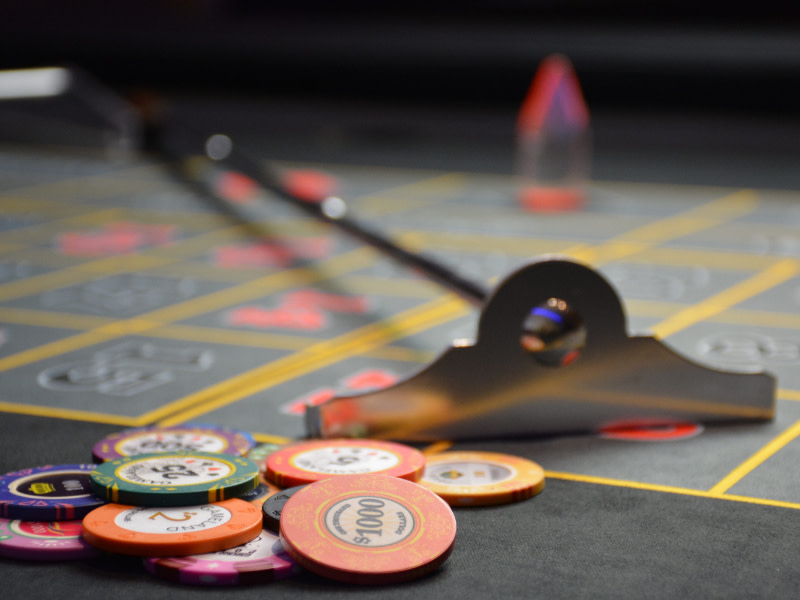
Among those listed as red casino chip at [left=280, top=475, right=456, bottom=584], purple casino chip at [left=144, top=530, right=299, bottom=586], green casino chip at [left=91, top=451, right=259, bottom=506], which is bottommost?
purple casino chip at [left=144, top=530, right=299, bottom=586]

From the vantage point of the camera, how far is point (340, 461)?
6.75 feet

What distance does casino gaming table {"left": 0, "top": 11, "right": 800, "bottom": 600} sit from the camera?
5.82 feet

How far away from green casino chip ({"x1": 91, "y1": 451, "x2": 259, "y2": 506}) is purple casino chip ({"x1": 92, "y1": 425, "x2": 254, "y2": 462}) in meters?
0.10

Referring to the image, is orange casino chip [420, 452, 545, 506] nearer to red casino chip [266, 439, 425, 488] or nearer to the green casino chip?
red casino chip [266, 439, 425, 488]

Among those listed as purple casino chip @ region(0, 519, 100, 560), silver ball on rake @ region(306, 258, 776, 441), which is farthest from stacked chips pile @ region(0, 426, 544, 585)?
silver ball on rake @ region(306, 258, 776, 441)

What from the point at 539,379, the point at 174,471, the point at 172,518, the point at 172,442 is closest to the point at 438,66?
the point at 539,379

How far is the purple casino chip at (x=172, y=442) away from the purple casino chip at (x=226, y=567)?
1.30 feet

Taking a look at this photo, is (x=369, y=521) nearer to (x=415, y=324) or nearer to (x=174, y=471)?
(x=174, y=471)

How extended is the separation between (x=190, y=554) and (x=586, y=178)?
4825 mm

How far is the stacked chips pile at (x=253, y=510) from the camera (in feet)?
5.51

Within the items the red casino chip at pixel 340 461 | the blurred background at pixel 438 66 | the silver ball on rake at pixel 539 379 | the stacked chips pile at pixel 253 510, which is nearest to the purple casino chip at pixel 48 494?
the stacked chips pile at pixel 253 510

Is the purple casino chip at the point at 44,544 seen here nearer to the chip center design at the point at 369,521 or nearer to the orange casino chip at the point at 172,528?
the orange casino chip at the point at 172,528

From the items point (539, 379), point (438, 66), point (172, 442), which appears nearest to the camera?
point (172, 442)

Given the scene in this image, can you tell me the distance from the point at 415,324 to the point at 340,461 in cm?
128
